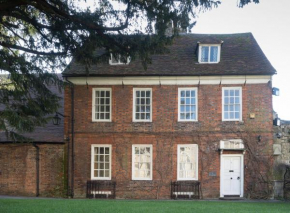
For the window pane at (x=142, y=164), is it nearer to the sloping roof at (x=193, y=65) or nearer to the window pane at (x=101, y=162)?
the window pane at (x=101, y=162)

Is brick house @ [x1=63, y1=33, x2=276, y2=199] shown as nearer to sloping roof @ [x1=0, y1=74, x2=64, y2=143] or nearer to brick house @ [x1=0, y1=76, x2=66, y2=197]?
brick house @ [x1=0, y1=76, x2=66, y2=197]

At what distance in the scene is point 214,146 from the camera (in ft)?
74.0

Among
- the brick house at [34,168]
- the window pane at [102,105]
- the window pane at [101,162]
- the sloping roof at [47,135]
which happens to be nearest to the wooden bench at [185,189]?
the window pane at [101,162]

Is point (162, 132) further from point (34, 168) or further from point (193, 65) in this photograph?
point (34, 168)

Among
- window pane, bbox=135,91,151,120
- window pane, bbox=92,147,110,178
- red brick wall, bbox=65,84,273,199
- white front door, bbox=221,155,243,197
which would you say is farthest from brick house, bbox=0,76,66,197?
white front door, bbox=221,155,243,197

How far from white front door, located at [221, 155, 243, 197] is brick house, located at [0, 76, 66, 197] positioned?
803 cm

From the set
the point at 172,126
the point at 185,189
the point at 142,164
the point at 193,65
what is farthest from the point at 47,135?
the point at 193,65

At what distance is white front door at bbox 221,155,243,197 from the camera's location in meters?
22.5

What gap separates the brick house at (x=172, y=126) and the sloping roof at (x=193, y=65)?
5 cm

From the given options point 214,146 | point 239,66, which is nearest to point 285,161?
point 214,146

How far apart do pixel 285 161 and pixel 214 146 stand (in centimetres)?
372

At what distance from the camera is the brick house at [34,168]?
2319 cm

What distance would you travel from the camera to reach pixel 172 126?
75.2ft

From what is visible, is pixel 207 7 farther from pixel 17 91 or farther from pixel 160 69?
pixel 160 69
